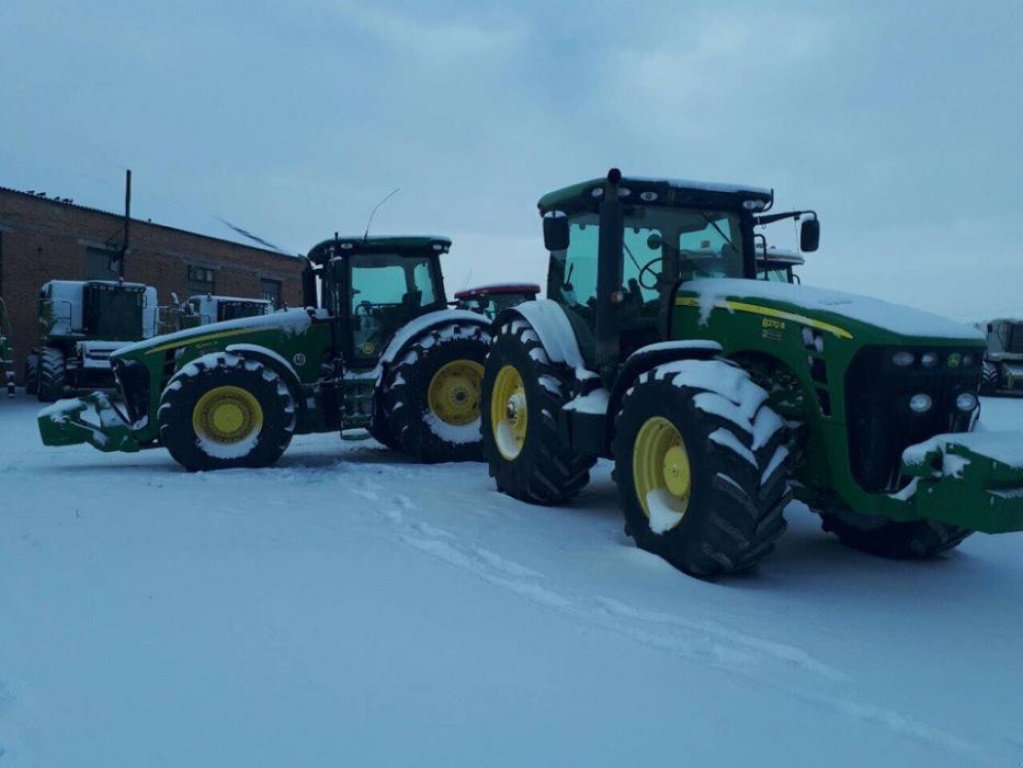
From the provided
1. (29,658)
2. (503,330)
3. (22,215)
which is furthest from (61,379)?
(29,658)

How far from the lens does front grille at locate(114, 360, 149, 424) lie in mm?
8531

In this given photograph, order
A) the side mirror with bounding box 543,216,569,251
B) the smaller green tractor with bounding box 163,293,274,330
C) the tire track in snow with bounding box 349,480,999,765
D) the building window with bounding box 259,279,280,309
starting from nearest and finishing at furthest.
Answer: the tire track in snow with bounding box 349,480,999,765 < the side mirror with bounding box 543,216,569,251 < the smaller green tractor with bounding box 163,293,274,330 < the building window with bounding box 259,279,280,309

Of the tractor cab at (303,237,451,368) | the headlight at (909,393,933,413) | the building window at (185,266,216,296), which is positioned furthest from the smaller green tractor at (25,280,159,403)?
the headlight at (909,393,933,413)

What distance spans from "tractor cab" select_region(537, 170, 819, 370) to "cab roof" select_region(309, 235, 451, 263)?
3374mm

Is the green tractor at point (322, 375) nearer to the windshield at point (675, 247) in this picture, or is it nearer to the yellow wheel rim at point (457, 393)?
the yellow wheel rim at point (457, 393)

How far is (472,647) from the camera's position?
3.29m

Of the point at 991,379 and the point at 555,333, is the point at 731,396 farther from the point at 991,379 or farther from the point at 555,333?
the point at 991,379

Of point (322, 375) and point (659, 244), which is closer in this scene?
point (659, 244)

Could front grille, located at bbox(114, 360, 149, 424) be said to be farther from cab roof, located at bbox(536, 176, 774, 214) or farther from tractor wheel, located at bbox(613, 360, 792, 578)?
tractor wheel, located at bbox(613, 360, 792, 578)

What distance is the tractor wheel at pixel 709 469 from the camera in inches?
161

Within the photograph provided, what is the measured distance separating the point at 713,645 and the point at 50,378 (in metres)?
17.3

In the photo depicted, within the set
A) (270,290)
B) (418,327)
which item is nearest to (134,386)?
(418,327)

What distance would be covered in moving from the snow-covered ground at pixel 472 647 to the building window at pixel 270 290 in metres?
30.4

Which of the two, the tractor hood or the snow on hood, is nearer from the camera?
the snow on hood
